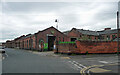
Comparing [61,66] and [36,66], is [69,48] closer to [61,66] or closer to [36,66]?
[61,66]

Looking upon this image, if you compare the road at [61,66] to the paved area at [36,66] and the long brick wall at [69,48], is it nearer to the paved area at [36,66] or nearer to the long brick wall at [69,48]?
the paved area at [36,66]

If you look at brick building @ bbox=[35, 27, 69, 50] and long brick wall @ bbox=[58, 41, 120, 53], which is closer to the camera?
long brick wall @ bbox=[58, 41, 120, 53]

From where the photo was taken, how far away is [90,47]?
19.0m

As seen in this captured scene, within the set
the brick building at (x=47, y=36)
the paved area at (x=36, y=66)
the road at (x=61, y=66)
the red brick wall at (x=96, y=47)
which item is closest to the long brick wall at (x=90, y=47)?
the red brick wall at (x=96, y=47)

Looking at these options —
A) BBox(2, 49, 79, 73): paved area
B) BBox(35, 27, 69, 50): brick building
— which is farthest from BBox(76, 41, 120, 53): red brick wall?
BBox(35, 27, 69, 50): brick building

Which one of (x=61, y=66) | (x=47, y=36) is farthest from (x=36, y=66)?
(x=47, y=36)

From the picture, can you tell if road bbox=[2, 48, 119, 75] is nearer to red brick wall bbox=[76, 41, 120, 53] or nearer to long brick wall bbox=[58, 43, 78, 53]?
red brick wall bbox=[76, 41, 120, 53]

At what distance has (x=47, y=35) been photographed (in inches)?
1287

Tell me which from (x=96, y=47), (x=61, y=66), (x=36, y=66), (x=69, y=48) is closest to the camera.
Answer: (x=36, y=66)

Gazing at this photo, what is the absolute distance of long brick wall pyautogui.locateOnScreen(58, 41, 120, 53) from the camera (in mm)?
18703

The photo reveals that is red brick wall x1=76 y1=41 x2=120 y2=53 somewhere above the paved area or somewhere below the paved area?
above

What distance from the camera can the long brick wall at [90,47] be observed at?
61.4 feet

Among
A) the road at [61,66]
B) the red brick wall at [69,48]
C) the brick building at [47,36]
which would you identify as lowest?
the road at [61,66]

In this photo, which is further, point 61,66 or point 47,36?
point 47,36
